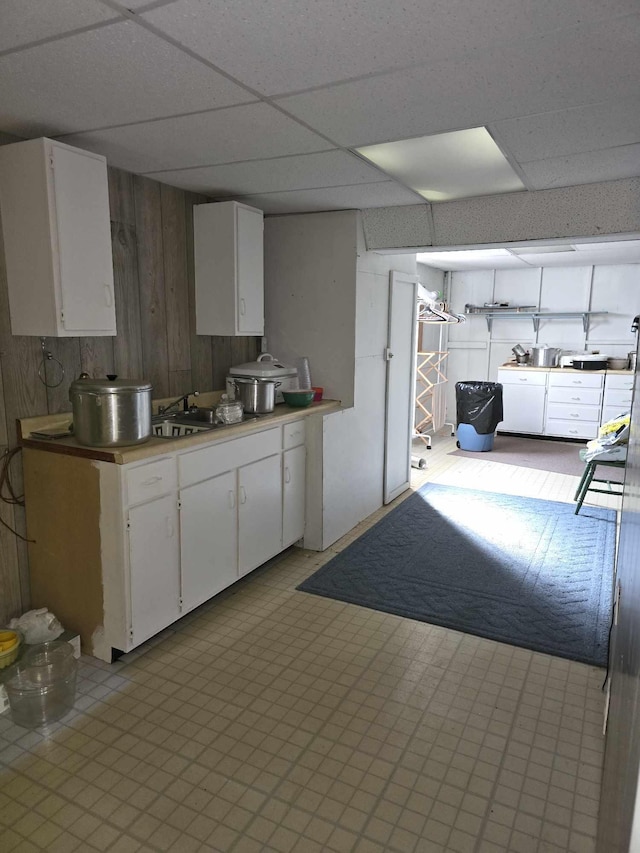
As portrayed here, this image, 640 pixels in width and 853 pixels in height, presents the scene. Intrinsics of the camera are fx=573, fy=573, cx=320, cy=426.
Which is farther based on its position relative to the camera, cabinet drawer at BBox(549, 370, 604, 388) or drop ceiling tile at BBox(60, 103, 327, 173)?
cabinet drawer at BBox(549, 370, 604, 388)

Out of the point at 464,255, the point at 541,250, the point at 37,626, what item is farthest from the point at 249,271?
the point at 464,255

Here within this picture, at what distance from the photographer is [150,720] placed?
2.16 metres

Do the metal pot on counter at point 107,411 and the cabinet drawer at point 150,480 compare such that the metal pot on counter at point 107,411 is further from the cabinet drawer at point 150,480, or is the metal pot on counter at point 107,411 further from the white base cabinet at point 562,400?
the white base cabinet at point 562,400

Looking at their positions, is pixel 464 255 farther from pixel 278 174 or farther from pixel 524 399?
pixel 278 174

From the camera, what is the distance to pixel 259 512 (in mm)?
3242

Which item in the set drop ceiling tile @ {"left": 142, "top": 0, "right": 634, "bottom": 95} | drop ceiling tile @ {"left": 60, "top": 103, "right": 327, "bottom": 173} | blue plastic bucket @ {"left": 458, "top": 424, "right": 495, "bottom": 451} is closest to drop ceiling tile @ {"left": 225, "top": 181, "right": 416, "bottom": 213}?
drop ceiling tile @ {"left": 60, "top": 103, "right": 327, "bottom": 173}

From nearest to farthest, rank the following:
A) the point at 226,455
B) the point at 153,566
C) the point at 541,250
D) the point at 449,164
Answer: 1. the point at 153,566
2. the point at 449,164
3. the point at 226,455
4. the point at 541,250

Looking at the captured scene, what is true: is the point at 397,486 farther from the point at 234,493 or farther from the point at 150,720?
the point at 150,720

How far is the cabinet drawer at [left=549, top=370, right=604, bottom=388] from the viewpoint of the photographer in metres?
6.67

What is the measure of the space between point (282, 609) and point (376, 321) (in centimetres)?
223

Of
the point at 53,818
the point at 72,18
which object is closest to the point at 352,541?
the point at 53,818

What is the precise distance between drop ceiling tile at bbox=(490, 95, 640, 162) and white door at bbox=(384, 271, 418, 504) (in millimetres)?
1929

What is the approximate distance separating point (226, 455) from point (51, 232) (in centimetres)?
127

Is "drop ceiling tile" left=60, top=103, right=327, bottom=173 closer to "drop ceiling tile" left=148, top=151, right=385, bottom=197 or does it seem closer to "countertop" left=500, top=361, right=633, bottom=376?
"drop ceiling tile" left=148, top=151, right=385, bottom=197
